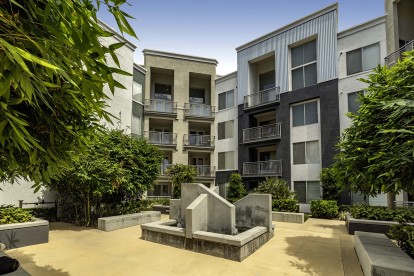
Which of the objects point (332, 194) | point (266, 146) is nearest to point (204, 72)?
point (266, 146)

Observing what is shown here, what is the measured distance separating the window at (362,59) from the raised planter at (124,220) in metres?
17.6

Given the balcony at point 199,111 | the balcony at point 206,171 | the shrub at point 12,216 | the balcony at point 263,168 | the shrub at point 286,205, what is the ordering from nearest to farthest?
the shrub at point 12,216 → the shrub at point 286,205 → the balcony at point 263,168 → the balcony at point 206,171 → the balcony at point 199,111

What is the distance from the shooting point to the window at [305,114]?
2080 centimetres

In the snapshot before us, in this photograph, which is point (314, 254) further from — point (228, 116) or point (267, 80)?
point (267, 80)

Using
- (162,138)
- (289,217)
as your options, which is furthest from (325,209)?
(162,138)

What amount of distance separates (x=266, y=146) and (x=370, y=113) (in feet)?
57.0

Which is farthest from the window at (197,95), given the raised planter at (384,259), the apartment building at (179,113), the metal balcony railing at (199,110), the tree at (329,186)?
the raised planter at (384,259)

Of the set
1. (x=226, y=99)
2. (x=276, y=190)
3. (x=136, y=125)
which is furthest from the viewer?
(x=226, y=99)

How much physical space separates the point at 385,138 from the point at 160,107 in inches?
921

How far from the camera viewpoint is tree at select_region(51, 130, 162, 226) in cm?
1219

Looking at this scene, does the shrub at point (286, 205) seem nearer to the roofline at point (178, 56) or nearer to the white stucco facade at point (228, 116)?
the white stucco facade at point (228, 116)

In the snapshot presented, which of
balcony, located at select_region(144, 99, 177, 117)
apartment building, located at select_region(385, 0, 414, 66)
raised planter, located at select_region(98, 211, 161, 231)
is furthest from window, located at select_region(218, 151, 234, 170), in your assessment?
apartment building, located at select_region(385, 0, 414, 66)

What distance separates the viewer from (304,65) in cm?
2184

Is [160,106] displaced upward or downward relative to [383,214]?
upward
